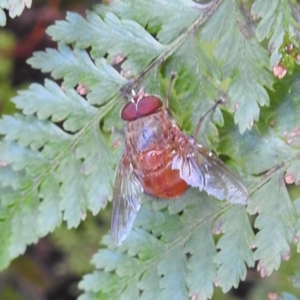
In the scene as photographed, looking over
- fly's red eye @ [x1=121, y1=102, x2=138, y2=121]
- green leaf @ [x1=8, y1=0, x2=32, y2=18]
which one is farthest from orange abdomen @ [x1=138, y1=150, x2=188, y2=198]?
green leaf @ [x1=8, y1=0, x2=32, y2=18]

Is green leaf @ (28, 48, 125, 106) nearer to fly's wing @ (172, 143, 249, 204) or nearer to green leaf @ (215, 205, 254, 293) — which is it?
fly's wing @ (172, 143, 249, 204)

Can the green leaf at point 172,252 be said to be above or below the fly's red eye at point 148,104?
below

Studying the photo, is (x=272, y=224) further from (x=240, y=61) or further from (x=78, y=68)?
(x=78, y=68)

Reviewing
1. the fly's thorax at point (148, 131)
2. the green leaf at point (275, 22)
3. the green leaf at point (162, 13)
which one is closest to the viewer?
the green leaf at point (275, 22)

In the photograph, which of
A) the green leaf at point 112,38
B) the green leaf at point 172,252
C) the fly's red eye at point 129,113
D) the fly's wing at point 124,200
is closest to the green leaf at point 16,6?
the green leaf at point 112,38

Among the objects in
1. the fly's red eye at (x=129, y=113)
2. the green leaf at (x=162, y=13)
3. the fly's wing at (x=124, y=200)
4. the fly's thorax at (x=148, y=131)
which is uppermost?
the green leaf at (x=162, y=13)

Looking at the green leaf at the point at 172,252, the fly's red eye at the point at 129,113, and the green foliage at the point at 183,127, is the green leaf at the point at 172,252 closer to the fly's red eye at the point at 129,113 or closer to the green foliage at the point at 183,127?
the green foliage at the point at 183,127
